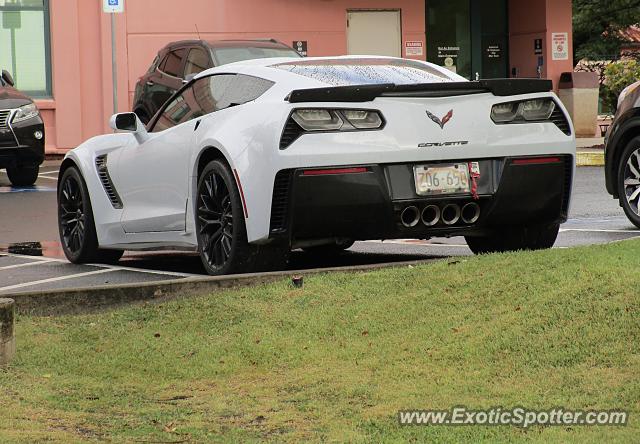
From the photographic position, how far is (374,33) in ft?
100

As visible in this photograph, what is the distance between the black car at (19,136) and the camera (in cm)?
2058

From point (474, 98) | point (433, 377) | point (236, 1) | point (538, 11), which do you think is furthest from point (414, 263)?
point (538, 11)

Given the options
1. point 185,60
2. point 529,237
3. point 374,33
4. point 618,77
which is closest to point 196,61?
point 185,60

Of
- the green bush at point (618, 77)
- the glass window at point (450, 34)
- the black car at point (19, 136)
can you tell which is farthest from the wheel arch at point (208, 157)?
the glass window at point (450, 34)

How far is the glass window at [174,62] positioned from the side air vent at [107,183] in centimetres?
1027

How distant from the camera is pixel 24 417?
6.03 meters

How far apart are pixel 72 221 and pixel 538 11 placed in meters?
22.7

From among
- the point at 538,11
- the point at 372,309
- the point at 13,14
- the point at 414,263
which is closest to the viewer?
the point at 372,309

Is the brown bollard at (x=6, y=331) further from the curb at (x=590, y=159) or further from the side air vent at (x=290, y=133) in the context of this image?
the curb at (x=590, y=159)

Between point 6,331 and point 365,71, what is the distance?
3.51m

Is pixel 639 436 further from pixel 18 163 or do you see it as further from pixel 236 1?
pixel 236 1

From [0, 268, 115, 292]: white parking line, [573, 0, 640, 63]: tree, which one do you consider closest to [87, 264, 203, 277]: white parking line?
[0, 268, 115, 292]: white parking line

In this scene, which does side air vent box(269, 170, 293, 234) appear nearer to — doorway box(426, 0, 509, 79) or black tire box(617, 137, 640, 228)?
black tire box(617, 137, 640, 228)

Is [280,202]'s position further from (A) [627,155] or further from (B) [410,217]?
(A) [627,155]
